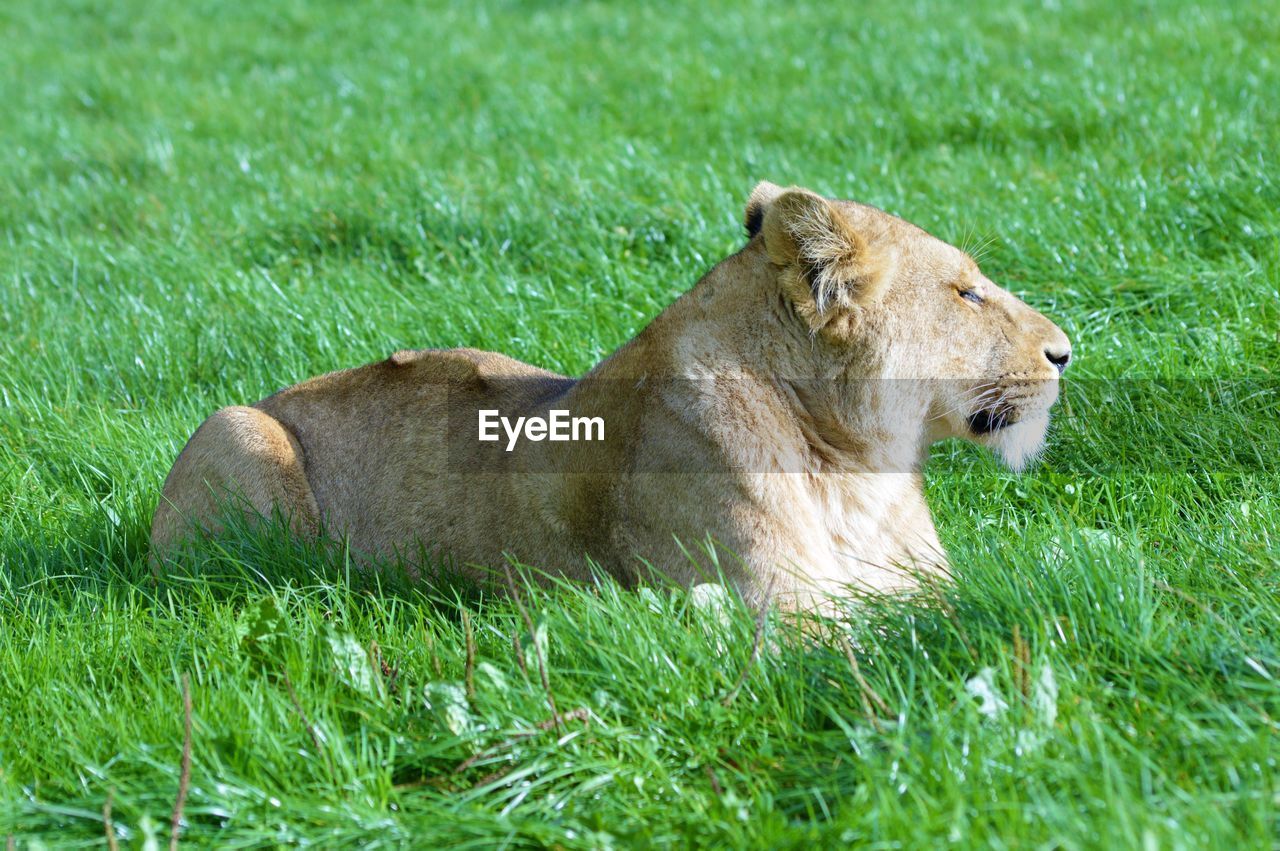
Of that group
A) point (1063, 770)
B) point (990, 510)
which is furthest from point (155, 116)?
point (1063, 770)

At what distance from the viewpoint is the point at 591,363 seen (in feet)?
17.9

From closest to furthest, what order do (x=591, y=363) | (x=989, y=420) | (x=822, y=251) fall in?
(x=822, y=251), (x=989, y=420), (x=591, y=363)

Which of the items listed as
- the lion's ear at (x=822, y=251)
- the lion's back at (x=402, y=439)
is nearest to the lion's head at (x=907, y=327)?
the lion's ear at (x=822, y=251)

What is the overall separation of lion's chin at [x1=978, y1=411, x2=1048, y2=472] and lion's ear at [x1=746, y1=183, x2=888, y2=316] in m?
0.55

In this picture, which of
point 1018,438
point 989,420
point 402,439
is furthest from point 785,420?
point 402,439

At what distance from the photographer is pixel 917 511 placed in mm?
3689

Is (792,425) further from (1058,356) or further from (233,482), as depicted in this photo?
(233,482)

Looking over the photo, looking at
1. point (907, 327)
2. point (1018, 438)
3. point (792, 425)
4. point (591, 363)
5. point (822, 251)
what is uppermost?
point (822, 251)

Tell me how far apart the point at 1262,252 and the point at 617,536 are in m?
3.52

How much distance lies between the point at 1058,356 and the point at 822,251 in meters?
0.77

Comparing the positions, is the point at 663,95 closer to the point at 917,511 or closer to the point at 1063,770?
the point at 917,511

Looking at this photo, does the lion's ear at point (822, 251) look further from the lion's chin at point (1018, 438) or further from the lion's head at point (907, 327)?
the lion's chin at point (1018, 438)

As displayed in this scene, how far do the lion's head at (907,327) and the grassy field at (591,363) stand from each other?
382 mm

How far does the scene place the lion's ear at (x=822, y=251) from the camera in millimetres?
3361
